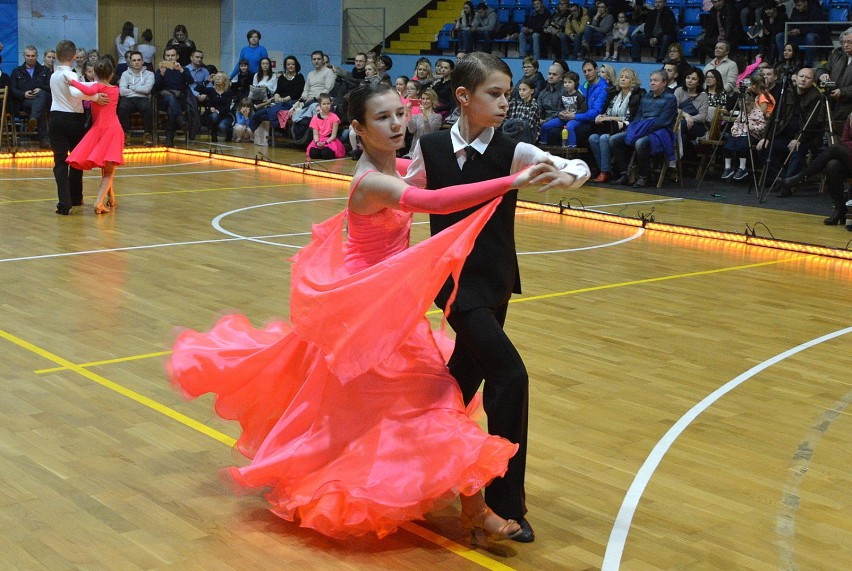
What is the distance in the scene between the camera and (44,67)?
1614cm

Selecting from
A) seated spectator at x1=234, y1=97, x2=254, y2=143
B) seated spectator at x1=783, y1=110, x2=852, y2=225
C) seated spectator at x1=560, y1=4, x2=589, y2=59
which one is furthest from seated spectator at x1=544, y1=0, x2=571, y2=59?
seated spectator at x1=783, y1=110, x2=852, y2=225

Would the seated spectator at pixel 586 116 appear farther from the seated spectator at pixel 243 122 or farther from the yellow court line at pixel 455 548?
the yellow court line at pixel 455 548

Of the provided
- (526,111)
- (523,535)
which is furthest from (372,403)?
(526,111)

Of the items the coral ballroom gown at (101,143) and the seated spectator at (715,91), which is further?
the seated spectator at (715,91)

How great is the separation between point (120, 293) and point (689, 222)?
5.89 metres

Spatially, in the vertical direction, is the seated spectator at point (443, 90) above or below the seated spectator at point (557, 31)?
below

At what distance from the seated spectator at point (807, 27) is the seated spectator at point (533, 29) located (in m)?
4.46

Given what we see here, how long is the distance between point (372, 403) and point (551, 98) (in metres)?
11.5

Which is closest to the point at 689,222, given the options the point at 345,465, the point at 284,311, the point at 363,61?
the point at 284,311

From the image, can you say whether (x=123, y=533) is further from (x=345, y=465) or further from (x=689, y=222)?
(x=689, y=222)

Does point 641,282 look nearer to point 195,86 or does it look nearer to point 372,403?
point 372,403

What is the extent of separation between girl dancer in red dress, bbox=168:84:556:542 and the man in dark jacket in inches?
523

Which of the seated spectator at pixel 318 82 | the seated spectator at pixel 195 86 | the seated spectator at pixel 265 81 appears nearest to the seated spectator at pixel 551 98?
the seated spectator at pixel 318 82

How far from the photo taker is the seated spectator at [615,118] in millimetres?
13422
